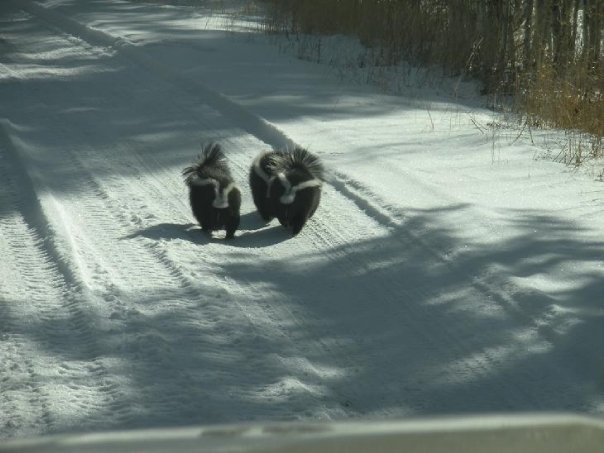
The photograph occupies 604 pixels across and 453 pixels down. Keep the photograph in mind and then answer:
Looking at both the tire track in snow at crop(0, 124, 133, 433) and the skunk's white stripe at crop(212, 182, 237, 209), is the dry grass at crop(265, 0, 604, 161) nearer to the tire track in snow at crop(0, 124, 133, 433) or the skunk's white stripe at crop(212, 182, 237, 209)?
the skunk's white stripe at crop(212, 182, 237, 209)

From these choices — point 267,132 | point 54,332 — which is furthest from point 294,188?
point 267,132

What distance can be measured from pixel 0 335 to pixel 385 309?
2387 millimetres

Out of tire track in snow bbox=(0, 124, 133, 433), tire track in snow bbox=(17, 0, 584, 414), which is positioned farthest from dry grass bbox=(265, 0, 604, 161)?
tire track in snow bbox=(0, 124, 133, 433)

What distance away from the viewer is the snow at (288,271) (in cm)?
532

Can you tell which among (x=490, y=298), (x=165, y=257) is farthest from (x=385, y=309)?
(x=165, y=257)

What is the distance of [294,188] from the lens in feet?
27.5

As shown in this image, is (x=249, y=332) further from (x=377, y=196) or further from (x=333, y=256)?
(x=377, y=196)

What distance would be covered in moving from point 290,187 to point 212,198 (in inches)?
25.4

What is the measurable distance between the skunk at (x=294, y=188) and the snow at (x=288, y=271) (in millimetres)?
192

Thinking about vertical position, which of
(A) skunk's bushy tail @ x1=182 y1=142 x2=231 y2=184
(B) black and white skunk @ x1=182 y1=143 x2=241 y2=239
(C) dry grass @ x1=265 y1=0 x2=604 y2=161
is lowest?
(B) black and white skunk @ x1=182 y1=143 x2=241 y2=239

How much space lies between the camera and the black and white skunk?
324 inches

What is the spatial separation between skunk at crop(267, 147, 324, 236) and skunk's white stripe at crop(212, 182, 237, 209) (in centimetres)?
41

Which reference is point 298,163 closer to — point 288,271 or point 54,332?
point 288,271

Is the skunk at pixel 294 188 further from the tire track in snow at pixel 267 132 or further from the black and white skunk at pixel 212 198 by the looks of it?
the black and white skunk at pixel 212 198
